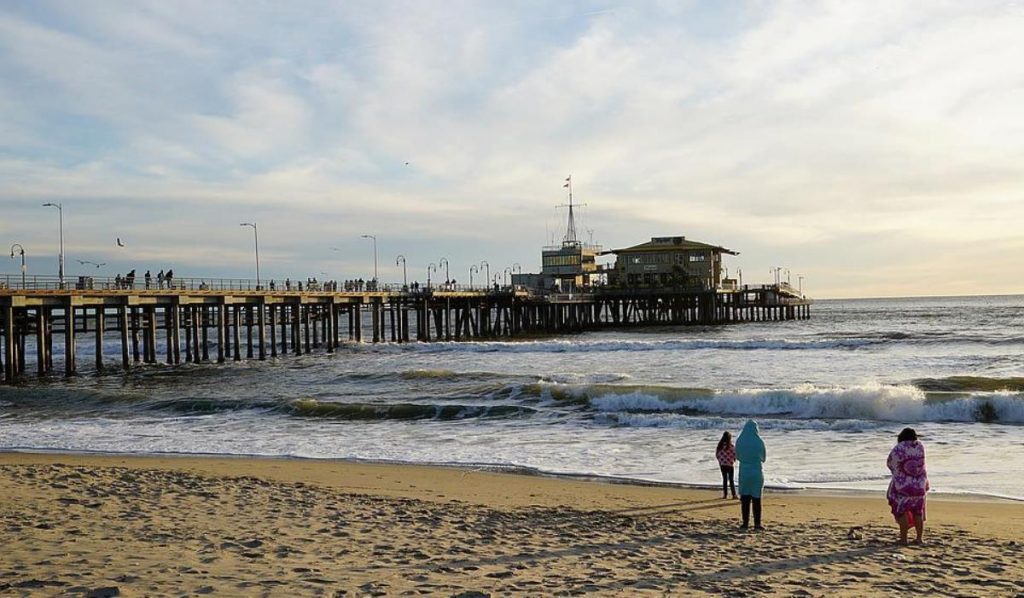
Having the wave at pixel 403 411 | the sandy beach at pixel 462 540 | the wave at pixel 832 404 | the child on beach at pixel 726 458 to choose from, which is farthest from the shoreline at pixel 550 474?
the wave at pixel 832 404

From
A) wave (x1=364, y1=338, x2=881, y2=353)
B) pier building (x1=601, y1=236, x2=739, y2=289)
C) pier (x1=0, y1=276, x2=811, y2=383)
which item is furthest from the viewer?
pier building (x1=601, y1=236, x2=739, y2=289)

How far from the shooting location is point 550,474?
14.7 metres

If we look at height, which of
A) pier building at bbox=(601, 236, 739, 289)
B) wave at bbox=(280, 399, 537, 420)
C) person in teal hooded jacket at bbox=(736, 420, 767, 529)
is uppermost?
pier building at bbox=(601, 236, 739, 289)

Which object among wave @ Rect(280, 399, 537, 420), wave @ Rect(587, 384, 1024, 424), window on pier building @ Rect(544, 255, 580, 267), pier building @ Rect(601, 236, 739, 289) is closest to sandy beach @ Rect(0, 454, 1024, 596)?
wave @ Rect(280, 399, 537, 420)

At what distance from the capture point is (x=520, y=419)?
73.7ft

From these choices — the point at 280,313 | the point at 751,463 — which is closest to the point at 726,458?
the point at 751,463

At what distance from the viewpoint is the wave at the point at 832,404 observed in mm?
21344

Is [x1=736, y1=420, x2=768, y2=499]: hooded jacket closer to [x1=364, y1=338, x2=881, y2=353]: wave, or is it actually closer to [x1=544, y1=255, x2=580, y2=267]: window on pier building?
[x1=364, y1=338, x2=881, y2=353]: wave

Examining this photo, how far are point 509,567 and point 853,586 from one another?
296cm

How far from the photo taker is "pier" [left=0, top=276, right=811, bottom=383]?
36.2 metres

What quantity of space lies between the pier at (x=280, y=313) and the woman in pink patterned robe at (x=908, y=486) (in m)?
31.1

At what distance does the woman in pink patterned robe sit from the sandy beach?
1.05 feet

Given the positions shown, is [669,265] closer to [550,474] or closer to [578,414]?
[578,414]

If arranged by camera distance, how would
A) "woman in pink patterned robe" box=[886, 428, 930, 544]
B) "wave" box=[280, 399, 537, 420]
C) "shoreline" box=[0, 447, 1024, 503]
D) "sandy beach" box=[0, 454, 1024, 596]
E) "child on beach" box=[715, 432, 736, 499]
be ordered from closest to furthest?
"sandy beach" box=[0, 454, 1024, 596]
"woman in pink patterned robe" box=[886, 428, 930, 544]
"child on beach" box=[715, 432, 736, 499]
"shoreline" box=[0, 447, 1024, 503]
"wave" box=[280, 399, 537, 420]
